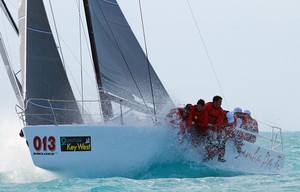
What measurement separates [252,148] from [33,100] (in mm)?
3811

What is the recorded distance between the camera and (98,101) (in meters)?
11.9

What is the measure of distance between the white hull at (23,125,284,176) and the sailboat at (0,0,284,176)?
14 millimetres

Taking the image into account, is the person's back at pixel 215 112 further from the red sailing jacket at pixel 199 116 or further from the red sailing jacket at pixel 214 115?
the red sailing jacket at pixel 199 116

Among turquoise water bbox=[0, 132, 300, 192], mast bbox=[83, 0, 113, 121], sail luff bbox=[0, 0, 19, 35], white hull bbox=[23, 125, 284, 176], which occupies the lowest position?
turquoise water bbox=[0, 132, 300, 192]

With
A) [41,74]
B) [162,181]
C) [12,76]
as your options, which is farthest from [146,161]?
[12,76]

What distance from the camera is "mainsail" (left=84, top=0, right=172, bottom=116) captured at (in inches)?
520

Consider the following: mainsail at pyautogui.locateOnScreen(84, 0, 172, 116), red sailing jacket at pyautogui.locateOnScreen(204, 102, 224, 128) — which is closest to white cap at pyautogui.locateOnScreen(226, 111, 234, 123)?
red sailing jacket at pyautogui.locateOnScreen(204, 102, 224, 128)

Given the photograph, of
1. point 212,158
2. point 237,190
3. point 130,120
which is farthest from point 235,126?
point 237,190

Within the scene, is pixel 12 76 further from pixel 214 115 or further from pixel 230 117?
pixel 230 117

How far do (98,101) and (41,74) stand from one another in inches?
53.2

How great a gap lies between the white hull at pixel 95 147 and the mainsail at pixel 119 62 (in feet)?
3.09

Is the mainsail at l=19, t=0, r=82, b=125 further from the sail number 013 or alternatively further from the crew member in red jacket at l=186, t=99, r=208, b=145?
the crew member in red jacket at l=186, t=99, r=208, b=145

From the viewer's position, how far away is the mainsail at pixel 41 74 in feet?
40.5

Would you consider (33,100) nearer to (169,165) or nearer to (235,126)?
(169,165)
